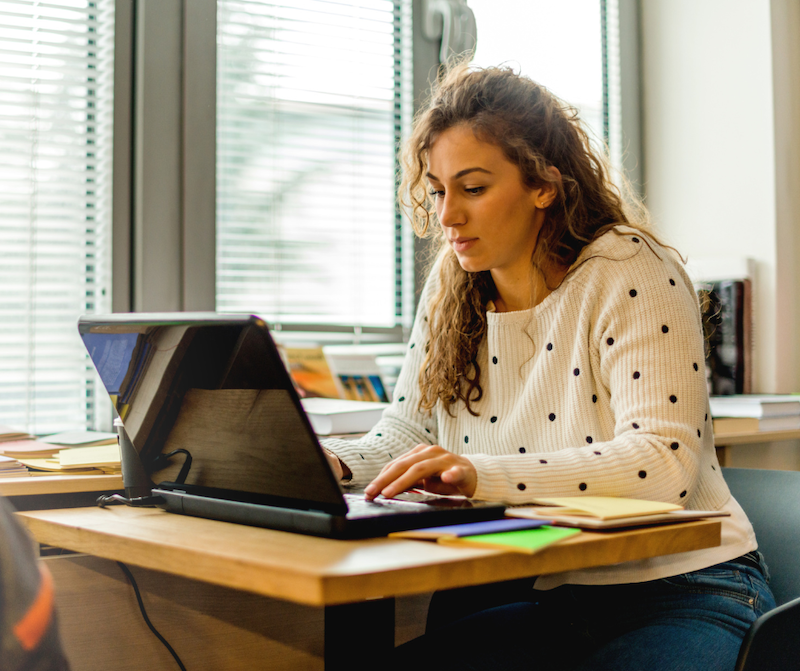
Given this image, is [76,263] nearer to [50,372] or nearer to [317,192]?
[50,372]

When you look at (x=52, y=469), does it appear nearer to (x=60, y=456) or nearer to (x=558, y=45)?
(x=60, y=456)

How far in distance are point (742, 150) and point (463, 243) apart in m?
1.41

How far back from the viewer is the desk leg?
81 cm

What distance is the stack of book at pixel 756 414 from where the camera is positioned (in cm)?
183

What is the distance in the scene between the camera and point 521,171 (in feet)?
4.20

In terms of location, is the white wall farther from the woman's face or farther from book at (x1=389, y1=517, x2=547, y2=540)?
book at (x1=389, y1=517, x2=547, y2=540)

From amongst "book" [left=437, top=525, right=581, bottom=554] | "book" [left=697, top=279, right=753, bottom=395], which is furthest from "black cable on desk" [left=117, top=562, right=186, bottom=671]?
"book" [left=697, top=279, right=753, bottom=395]

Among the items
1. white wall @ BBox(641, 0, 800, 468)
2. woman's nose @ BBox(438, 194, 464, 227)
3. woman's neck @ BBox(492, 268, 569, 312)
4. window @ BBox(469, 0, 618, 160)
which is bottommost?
woman's neck @ BBox(492, 268, 569, 312)

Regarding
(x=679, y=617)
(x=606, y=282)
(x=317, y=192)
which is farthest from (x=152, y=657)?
(x=317, y=192)

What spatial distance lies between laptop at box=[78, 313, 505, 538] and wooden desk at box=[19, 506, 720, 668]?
0.09ft

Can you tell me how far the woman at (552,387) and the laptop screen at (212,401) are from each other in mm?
150

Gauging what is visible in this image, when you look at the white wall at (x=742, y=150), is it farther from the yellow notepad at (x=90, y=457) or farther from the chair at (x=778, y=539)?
the yellow notepad at (x=90, y=457)

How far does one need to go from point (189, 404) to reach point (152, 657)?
2.05ft

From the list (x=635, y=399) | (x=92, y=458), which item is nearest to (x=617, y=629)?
(x=635, y=399)
